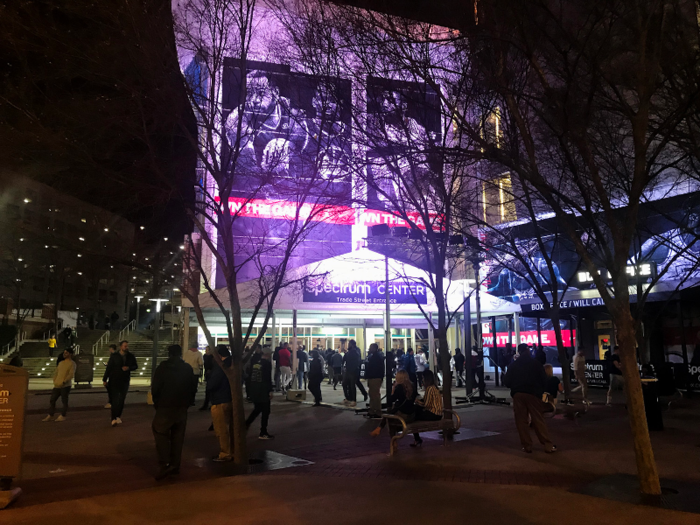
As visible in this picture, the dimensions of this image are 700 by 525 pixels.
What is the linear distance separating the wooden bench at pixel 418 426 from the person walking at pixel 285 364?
31.1 feet

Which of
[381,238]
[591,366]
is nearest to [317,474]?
[381,238]

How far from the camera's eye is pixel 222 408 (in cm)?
834

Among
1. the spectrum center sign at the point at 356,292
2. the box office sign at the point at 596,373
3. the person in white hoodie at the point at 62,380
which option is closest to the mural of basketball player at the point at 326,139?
the person in white hoodie at the point at 62,380

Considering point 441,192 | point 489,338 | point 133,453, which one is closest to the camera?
point 133,453

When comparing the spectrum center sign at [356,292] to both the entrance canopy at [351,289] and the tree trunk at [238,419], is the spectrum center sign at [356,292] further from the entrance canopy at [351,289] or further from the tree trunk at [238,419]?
the tree trunk at [238,419]

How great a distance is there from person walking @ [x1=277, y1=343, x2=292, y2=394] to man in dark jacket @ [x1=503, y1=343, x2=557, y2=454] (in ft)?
35.5

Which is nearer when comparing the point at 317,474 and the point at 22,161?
the point at 317,474

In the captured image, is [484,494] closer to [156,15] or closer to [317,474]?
[317,474]

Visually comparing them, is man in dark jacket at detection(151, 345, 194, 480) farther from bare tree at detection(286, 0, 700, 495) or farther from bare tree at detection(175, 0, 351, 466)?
bare tree at detection(286, 0, 700, 495)

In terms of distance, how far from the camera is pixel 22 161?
29.3 ft

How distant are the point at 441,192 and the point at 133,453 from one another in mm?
7300

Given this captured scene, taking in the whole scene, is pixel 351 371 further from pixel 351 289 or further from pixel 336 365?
pixel 336 365

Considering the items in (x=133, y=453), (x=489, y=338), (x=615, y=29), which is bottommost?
(x=133, y=453)

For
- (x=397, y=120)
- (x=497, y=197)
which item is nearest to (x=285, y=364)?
(x=497, y=197)
